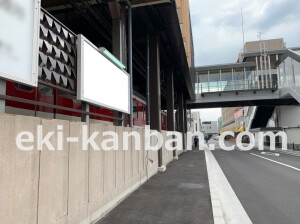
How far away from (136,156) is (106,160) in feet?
8.03

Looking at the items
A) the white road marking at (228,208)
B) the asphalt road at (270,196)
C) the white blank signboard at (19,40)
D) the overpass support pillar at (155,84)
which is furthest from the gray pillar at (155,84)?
the white blank signboard at (19,40)

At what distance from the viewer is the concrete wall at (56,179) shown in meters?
2.76

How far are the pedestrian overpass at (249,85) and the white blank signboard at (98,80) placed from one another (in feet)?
73.0

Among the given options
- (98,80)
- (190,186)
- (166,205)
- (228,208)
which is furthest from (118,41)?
(228,208)

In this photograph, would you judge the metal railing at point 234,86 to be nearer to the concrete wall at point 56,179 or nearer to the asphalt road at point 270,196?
the asphalt road at point 270,196

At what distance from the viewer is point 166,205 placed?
5.80 m

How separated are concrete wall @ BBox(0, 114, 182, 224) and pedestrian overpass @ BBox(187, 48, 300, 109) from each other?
2350 centimetres

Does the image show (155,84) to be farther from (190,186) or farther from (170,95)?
(190,186)

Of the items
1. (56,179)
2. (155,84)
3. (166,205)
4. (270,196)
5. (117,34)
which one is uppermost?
(117,34)

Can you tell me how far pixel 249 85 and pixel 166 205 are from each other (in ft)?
84.1

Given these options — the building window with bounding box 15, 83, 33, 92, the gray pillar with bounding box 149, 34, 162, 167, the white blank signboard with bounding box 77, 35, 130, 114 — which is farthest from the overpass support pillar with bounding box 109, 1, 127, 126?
the gray pillar with bounding box 149, 34, 162, 167

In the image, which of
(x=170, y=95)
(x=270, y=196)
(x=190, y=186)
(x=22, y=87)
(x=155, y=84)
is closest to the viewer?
(x=22, y=87)

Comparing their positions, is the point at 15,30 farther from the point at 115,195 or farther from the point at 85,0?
the point at 85,0

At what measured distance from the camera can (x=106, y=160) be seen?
5.49 m
